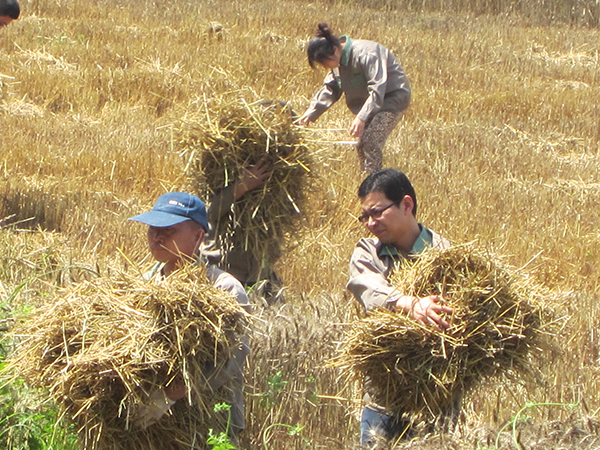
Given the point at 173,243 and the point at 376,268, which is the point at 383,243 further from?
the point at 173,243

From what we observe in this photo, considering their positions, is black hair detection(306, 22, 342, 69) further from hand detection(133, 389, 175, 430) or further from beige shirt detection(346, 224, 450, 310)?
hand detection(133, 389, 175, 430)

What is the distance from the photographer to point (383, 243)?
14.0 feet

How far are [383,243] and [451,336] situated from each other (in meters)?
0.70

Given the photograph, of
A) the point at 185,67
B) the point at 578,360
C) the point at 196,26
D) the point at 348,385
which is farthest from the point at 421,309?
the point at 196,26

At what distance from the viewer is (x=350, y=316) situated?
5.54 metres

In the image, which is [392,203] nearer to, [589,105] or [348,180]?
[348,180]

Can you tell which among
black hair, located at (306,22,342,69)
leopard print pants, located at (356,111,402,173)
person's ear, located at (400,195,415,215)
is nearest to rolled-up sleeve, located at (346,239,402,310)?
person's ear, located at (400,195,415,215)

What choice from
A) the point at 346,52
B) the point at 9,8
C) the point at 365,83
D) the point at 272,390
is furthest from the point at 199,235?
the point at 9,8

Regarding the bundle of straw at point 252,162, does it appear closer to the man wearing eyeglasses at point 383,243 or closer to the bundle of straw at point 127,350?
the man wearing eyeglasses at point 383,243

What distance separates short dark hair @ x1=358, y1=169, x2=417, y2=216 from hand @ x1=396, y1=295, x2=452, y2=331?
59 centimetres

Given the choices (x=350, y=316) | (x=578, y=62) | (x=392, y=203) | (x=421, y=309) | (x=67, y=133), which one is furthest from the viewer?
(x=578, y=62)

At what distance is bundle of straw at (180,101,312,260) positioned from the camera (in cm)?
504

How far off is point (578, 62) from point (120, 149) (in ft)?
37.7

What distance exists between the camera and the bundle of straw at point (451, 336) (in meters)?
3.71
